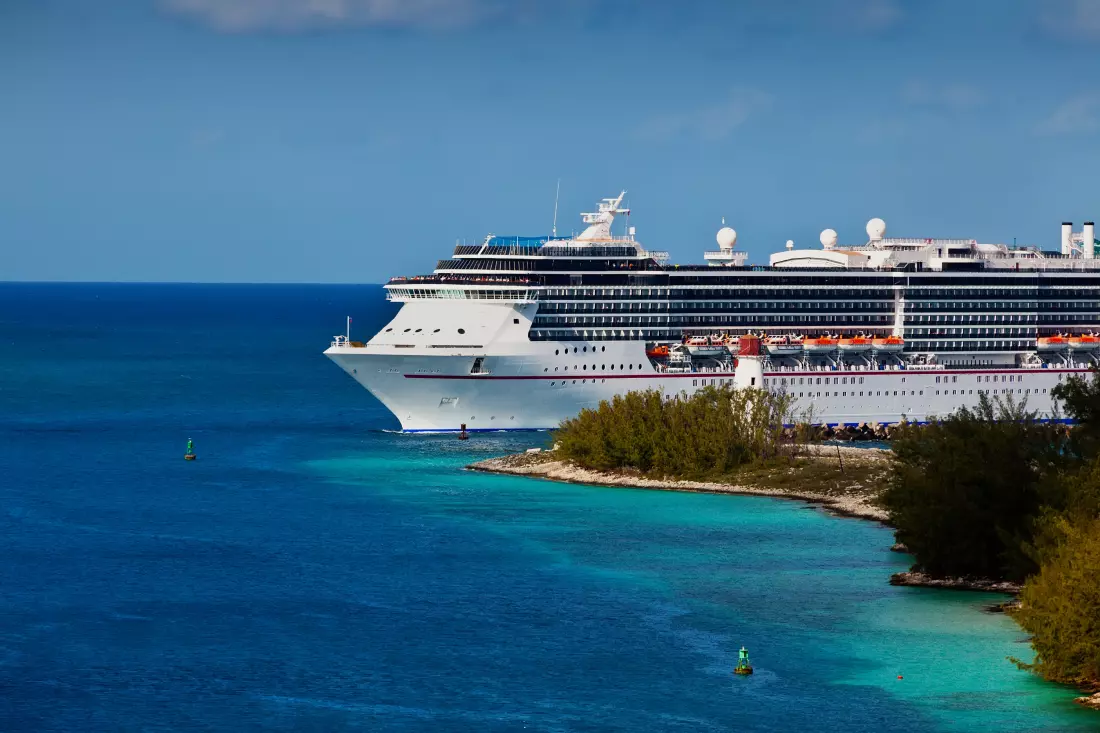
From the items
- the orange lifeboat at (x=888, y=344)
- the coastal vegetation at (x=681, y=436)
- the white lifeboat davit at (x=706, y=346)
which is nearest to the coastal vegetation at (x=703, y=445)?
the coastal vegetation at (x=681, y=436)

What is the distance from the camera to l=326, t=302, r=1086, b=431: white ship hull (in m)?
87.9

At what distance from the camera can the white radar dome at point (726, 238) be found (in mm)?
99188

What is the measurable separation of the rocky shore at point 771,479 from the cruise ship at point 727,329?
6592 millimetres

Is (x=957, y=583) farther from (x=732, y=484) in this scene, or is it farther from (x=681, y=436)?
(x=681, y=436)

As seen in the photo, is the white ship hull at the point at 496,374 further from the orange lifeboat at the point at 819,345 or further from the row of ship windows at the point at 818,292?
the row of ship windows at the point at 818,292

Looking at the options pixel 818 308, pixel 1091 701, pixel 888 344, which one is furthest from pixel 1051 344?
pixel 1091 701

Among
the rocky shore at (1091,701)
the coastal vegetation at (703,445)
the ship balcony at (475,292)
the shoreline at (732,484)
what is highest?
the ship balcony at (475,292)

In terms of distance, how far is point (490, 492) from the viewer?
72250mm

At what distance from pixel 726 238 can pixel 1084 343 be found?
20.2 meters

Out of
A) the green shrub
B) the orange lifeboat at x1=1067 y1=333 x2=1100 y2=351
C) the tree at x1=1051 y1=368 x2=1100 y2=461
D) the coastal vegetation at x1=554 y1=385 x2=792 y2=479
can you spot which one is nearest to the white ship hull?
the coastal vegetation at x1=554 y1=385 x2=792 y2=479

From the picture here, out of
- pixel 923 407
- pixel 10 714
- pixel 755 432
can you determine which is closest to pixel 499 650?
pixel 10 714

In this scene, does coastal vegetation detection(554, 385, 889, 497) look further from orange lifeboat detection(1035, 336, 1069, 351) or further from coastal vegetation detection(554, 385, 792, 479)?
orange lifeboat detection(1035, 336, 1069, 351)

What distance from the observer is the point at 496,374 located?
8838cm

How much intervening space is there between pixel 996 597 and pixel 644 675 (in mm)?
12942
